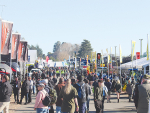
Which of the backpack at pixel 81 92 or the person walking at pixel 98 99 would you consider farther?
the person walking at pixel 98 99

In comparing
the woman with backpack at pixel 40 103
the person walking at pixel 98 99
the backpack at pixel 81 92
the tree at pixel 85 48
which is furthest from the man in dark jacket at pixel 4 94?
the tree at pixel 85 48

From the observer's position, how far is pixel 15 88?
15.0m

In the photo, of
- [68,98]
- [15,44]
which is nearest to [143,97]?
[68,98]

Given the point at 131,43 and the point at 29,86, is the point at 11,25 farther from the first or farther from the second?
the point at 131,43

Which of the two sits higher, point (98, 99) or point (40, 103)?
point (40, 103)

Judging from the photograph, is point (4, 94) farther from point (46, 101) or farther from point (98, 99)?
point (98, 99)

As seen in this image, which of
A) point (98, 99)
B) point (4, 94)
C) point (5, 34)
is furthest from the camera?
point (5, 34)

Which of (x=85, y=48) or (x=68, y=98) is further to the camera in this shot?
(x=85, y=48)

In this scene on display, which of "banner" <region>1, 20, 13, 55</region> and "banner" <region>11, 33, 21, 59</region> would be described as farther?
"banner" <region>11, 33, 21, 59</region>

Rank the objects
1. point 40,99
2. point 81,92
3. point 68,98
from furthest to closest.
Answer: point 81,92
point 68,98
point 40,99

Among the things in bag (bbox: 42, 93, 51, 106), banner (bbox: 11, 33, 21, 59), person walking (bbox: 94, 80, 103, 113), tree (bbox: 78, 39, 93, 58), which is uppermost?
tree (bbox: 78, 39, 93, 58)

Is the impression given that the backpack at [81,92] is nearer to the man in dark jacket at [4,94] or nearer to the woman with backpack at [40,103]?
the woman with backpack at [40,103]

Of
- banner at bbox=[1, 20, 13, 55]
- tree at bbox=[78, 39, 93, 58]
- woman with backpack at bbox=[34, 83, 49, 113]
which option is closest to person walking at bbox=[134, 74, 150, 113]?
woman with backpack at bbox=[34, 83, 49, 113]

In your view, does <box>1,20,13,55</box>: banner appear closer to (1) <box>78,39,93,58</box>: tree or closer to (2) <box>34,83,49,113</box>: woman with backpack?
(2) <box>34,83,49,113</box>: woman with backpack
